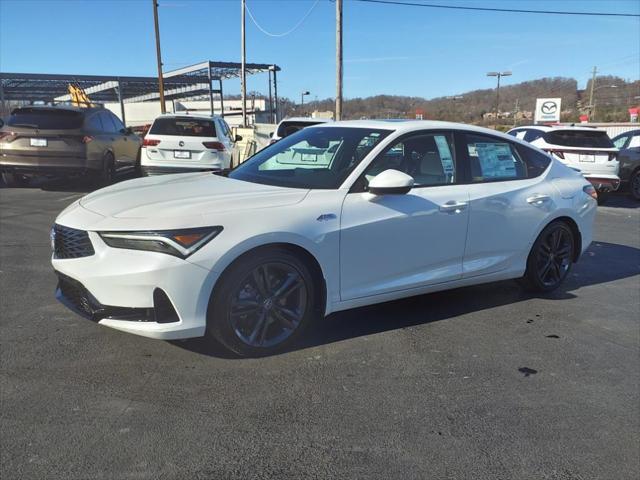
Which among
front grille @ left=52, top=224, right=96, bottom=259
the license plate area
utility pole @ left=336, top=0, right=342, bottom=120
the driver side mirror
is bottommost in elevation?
front grille @ left=52, top=224, right=96, bottom=259

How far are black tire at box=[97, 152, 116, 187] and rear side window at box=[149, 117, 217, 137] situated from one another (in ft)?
4.08

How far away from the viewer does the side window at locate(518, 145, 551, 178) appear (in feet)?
16.8

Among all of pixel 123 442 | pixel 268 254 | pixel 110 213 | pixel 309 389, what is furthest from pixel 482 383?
pixel 110 213

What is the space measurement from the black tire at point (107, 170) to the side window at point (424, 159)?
8.94 meters

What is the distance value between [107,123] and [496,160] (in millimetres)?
9757

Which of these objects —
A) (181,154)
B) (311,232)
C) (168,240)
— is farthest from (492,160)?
(181,154)

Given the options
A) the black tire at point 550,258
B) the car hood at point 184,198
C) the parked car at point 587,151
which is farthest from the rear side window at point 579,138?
the car hood at point 184,198

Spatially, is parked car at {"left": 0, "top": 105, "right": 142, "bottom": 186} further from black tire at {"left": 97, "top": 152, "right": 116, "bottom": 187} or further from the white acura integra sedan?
the white acura integra sedan

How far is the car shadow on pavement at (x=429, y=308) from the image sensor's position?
4020 millimetres

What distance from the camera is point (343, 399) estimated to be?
10.4ft

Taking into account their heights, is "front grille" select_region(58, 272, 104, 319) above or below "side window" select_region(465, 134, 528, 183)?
below

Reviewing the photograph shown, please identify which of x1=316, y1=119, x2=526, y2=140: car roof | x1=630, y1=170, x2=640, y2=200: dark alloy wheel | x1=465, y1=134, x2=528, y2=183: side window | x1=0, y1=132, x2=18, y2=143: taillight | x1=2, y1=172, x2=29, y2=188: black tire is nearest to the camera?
x1=316, y1=119, x2=526, y2=140: car roof

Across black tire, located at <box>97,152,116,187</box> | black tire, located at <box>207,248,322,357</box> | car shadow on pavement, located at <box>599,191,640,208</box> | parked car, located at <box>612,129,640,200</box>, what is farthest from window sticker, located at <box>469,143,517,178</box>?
parked car, located at <box>612,129,640,200</box>

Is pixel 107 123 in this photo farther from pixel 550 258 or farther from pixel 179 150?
pixel 550 258
